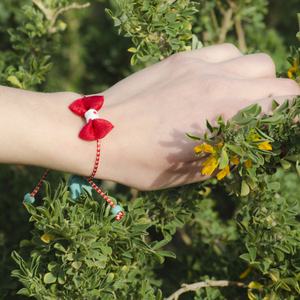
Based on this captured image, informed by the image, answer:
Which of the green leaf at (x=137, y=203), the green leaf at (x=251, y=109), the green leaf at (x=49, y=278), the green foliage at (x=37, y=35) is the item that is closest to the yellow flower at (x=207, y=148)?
the green leaf at (x=251, y=109)

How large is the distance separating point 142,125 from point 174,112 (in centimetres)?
11

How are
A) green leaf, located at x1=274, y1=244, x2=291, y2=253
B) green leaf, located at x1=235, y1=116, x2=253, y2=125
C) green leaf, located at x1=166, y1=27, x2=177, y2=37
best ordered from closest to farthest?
green leaf, located at x1=235, y1=116, x2=253, y2=125, green leaf, located at x1=274, y1=244, x2=291, y2=253, green leaf, located at x1=166, y1=27, x2=177, y2=37

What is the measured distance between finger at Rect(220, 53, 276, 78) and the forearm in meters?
0.55

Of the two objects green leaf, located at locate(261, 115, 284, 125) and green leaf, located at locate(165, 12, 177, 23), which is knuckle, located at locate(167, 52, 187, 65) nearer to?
green leaf, located at locate(165, 12, 177, 23)

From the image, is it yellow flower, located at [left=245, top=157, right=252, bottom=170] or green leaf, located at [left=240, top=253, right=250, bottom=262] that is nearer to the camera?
yellow flower, located at [left=245, top=157, right=252, bottom=170]

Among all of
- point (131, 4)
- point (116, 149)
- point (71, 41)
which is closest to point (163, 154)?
point (116, 149)

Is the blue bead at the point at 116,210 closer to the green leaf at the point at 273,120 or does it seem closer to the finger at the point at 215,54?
the green leaf at the point at 273,120

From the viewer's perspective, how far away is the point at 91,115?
1009mm

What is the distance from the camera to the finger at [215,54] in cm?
118

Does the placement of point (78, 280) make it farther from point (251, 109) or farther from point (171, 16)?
point (171, 16)

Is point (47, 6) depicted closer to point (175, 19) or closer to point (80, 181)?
point (175, 19)

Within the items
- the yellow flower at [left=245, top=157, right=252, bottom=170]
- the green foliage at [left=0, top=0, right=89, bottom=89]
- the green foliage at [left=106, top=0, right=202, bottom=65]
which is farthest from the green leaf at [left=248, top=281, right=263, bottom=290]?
the green foliage at [left=0, top=0, right=89, bottom=89]

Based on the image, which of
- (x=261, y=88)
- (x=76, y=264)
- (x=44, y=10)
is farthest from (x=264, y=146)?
(x=44, y=10)

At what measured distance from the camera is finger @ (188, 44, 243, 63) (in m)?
1.18
